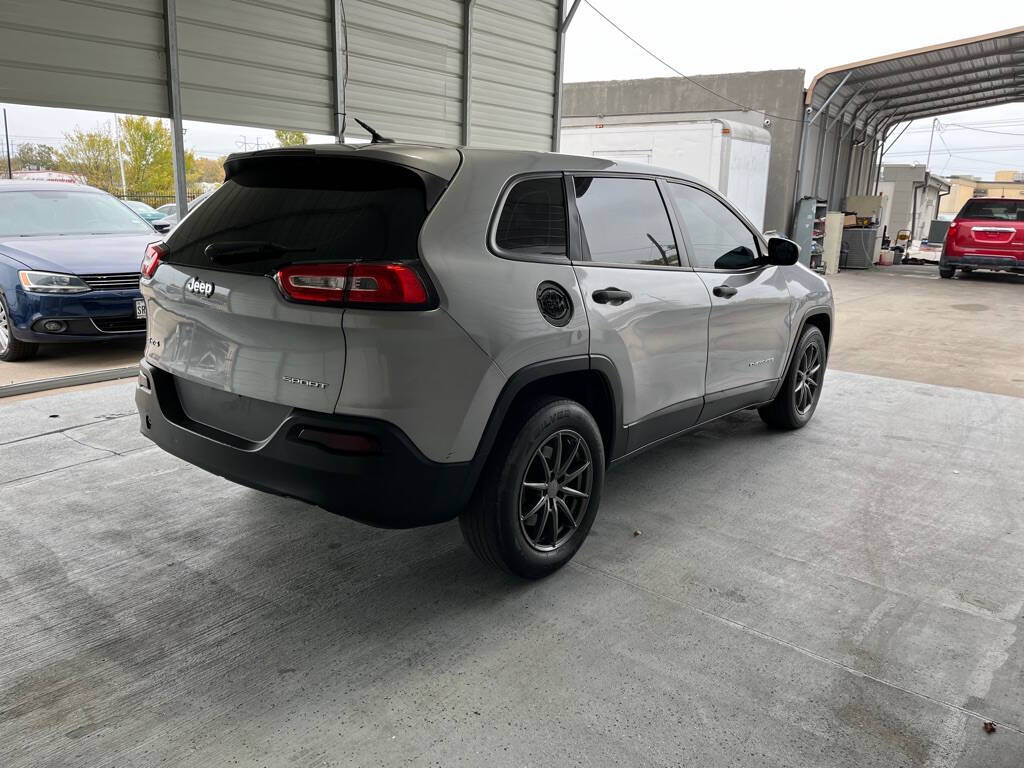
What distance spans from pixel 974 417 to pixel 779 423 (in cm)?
183

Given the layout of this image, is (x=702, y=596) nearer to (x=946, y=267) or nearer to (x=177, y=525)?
(x=177, y=525)

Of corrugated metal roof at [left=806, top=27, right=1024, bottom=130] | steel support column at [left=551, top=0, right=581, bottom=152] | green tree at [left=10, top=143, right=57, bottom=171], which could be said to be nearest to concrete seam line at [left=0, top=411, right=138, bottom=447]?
green tree at [left=10, top=143, right=57, bottom=171]

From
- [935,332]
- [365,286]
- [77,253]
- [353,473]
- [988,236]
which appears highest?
[988,236]

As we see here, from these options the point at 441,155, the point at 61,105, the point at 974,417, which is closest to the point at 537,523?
the point at 441,155

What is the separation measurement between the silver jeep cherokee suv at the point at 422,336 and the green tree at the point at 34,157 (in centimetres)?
380

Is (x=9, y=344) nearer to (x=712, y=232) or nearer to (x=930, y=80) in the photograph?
(x=712, y=232)

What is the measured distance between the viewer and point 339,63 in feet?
26.0

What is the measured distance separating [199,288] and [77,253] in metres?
4.61

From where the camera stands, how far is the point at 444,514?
2.74 meters

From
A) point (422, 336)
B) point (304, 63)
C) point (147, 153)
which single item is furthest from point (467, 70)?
point (422, 336)

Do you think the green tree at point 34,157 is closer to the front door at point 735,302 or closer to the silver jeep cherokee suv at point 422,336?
the silver jeep cherokee suv at point 422,336

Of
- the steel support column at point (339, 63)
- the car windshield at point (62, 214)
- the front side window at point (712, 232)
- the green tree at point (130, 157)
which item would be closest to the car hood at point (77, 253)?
the car windshield at point (62, 214)

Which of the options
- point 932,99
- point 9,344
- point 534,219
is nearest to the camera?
point 534,219

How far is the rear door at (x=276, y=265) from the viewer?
102 inches
